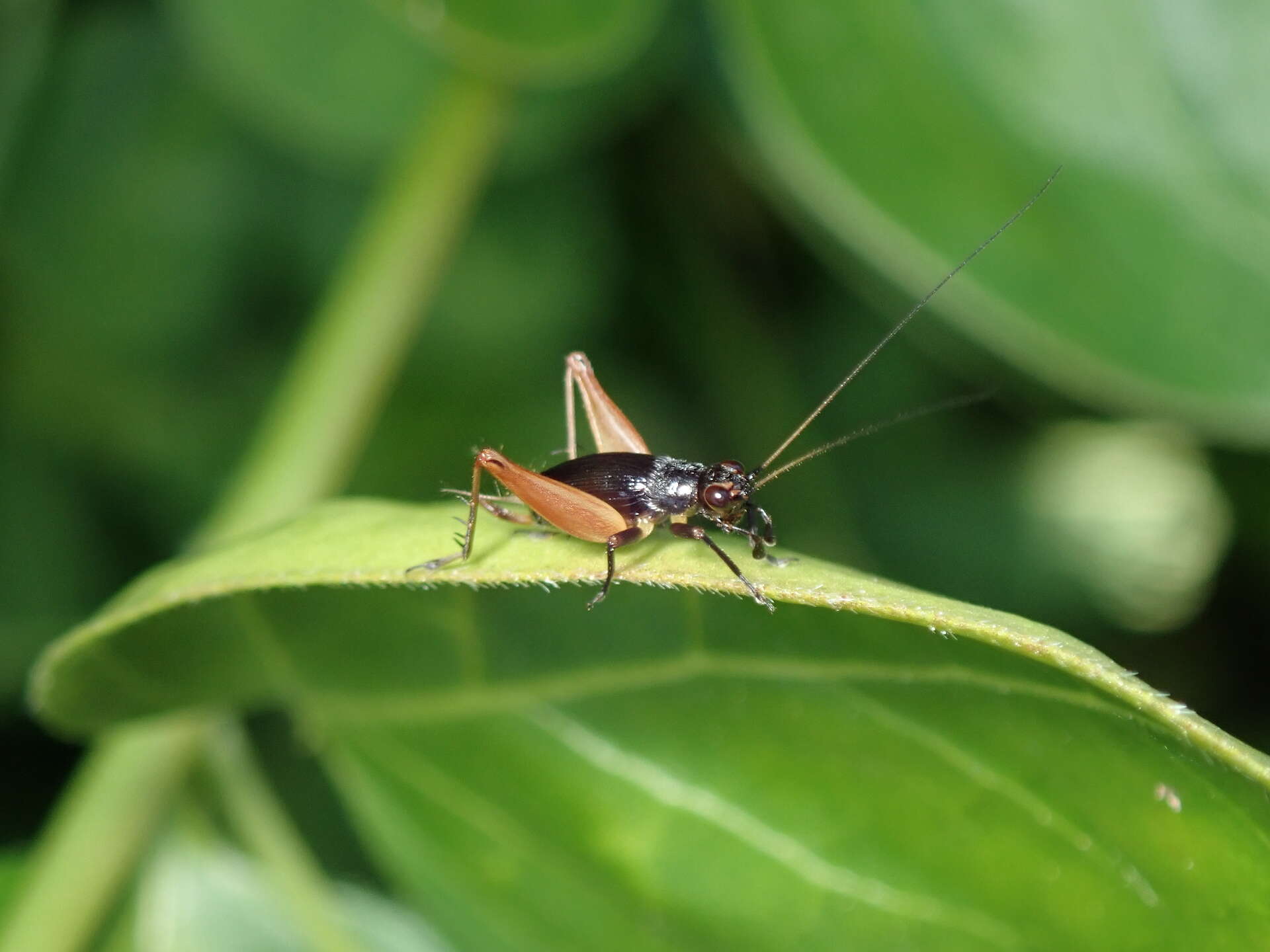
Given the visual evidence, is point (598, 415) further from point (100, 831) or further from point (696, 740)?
point (100, 831)

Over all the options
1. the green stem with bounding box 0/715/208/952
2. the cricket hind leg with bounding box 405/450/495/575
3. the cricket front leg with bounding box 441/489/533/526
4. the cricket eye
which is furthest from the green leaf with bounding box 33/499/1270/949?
the cricket eye

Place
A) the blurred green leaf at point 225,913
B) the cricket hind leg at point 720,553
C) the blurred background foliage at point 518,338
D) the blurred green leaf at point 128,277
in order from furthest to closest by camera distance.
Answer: the blurred green leaf at point 128,277 < the blurred background foliage at point 518,338 < the blurred green leaf at point 225,913 < the cricket hind leg at point 720,553

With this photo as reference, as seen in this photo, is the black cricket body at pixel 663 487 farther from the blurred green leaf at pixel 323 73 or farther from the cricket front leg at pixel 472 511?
the blurred green leaf at pixel 323 73

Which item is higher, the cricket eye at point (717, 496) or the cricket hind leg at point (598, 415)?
the cricket hind leg at point (598, 415)

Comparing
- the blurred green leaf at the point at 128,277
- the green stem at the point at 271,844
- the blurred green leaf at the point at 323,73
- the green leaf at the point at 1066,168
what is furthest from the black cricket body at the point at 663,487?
the blurred green leaf at the point at 128,277

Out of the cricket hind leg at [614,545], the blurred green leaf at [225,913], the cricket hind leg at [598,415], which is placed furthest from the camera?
the cricket hind leg at [598,415]

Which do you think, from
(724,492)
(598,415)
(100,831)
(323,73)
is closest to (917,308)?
(724,492)
